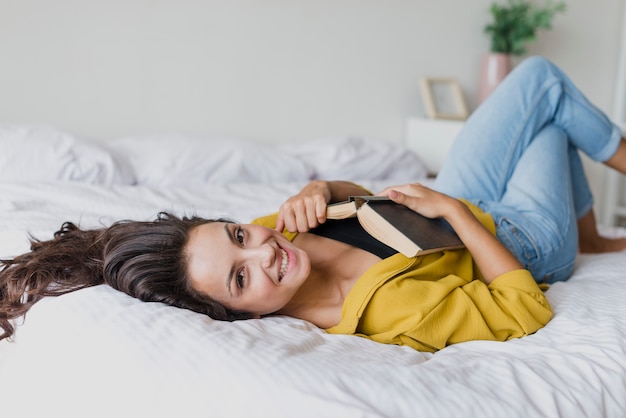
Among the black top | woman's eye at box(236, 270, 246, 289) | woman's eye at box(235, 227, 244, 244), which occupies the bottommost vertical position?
the black top

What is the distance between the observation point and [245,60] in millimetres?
2715

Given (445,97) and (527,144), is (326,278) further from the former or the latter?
Result: (445,97)

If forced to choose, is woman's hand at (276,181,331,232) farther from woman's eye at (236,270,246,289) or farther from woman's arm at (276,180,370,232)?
woman's eye at (236,270,246,289)

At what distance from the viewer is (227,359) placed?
777 millimetres

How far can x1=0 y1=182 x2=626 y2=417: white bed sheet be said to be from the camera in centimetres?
73

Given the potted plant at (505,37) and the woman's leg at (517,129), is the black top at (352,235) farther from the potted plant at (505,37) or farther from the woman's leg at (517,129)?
the potted plant at (505,37)

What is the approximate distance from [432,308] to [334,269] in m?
0.21

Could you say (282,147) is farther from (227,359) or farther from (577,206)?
(227,359)

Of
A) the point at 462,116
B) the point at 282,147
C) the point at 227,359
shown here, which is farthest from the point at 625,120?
the point at 227,359

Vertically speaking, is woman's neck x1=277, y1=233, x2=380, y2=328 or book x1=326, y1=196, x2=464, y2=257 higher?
book x1=326, y1=196, x2=464, y2=257

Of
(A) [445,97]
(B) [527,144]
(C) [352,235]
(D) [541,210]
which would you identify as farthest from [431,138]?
(C) [352,235]

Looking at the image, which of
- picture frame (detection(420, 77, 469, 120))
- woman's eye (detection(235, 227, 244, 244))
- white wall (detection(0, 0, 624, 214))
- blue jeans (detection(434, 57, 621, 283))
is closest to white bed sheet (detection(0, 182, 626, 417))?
woman's eye (detection(235, 227, 244, 244))

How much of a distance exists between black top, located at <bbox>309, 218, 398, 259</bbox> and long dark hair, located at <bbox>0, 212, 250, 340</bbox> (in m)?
0.25

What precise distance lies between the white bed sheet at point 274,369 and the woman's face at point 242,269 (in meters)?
0.05
